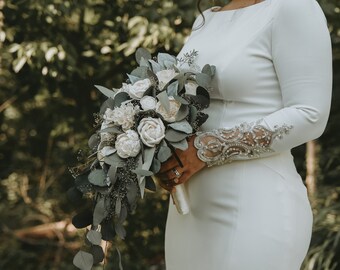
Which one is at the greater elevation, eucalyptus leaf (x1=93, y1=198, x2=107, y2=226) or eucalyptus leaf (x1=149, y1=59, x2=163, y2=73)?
eucalyptus leaf (x1=149, y1=59, x2=163, y2=73)

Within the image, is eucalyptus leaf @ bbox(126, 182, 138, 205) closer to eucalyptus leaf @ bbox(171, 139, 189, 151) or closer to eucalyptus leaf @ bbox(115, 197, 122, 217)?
eucalyptus leaf @ bbox(115, 197, 122, 217)

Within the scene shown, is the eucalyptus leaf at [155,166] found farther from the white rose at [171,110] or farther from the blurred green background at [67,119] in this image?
the blurred green background at [67,119]

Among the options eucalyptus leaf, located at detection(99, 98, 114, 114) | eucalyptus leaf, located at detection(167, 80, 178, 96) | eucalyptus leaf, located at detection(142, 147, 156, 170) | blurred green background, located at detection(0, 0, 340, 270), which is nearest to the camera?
eucalyptus leaf, located at detection(142, 147, 156, 170)

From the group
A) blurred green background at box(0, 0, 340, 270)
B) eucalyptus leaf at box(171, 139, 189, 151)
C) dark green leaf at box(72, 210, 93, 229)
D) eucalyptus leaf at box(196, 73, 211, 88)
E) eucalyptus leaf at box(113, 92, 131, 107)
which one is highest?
eucalyptus leaf at box(196, 73, 211, 88)

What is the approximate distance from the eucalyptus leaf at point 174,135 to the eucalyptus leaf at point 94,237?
0.38 metres

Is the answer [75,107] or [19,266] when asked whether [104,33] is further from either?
[19,266]

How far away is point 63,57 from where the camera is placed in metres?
4.37

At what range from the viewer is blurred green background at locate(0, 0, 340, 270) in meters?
4.43

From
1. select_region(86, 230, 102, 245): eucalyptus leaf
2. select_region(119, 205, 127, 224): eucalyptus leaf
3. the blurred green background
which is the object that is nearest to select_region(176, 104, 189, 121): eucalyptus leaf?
select_region(119, 205, 127, 224): eucalyptus leaf

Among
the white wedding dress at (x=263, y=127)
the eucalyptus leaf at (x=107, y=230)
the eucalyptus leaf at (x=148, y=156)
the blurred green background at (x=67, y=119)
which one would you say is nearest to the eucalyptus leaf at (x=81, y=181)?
the eucalyptus leaf at (x=107, y=230)

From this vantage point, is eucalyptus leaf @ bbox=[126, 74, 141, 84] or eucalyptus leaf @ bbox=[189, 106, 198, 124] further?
eucalyptus leaf @ bbox=[126, 74, 141, 84]

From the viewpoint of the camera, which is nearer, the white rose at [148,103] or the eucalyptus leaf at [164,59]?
the white rose at [148,103]

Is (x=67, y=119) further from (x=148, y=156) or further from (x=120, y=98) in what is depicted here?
(x=148, y=156)

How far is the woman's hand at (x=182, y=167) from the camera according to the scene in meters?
2.35
